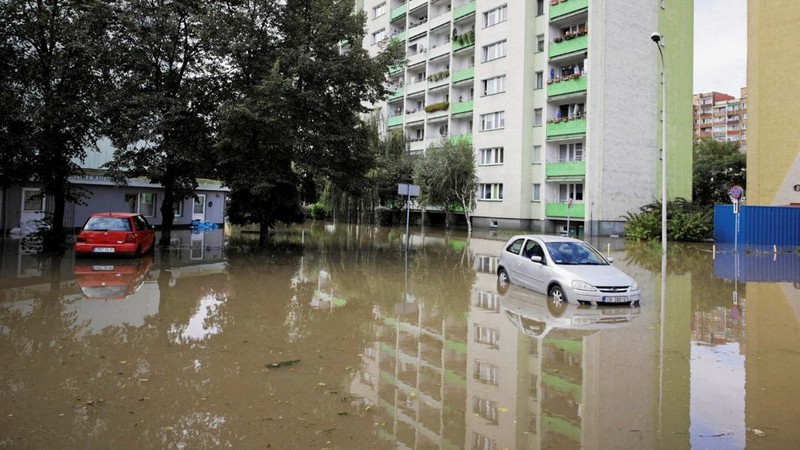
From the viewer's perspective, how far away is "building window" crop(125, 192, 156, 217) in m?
34.8

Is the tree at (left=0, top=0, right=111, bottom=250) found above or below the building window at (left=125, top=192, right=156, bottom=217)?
above

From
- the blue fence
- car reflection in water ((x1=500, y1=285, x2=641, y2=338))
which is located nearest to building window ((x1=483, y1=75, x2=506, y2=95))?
the blue fence

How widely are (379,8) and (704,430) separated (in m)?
63.0

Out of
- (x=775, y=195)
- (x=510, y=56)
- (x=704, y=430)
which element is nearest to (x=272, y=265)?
(x=704, y=430)

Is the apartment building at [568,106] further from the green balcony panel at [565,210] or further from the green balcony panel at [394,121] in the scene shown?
A: the green balcony panel at [394,121]

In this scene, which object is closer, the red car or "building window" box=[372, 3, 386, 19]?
the red car

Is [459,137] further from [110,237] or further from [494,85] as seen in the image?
[110,237]

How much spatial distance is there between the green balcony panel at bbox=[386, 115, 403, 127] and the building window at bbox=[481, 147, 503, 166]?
44.9 ft

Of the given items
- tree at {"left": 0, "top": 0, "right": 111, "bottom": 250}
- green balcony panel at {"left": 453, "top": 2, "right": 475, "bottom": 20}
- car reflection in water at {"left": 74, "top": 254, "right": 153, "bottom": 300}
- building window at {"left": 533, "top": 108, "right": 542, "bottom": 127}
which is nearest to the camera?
car reflection in water at {"left": 74, "top": 254, "right": 153, "bottom": 300}

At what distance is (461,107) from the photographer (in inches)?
1925

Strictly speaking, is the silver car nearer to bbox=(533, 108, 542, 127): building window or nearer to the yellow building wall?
the yellow building wall

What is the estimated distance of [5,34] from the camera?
20500 millimetres

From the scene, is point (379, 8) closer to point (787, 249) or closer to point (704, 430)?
point (787, 249)

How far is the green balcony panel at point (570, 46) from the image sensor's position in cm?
3847
